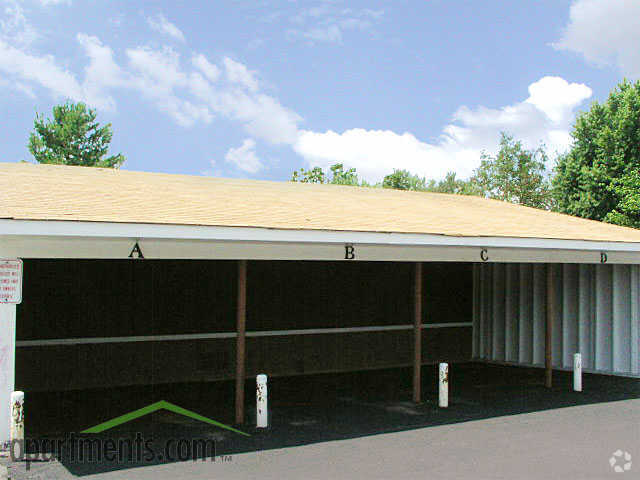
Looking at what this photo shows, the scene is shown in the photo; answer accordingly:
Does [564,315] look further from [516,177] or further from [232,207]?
[516,177]

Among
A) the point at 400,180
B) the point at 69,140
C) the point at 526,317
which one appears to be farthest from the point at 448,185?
the point at 526,317

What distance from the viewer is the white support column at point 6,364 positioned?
322 inches

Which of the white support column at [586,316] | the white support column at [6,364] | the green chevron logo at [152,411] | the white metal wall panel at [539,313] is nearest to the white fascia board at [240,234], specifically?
the white support column at [6,364]

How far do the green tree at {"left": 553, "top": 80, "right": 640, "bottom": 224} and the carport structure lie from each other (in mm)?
15361

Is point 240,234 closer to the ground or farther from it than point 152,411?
farther from it

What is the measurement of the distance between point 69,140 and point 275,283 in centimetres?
4229

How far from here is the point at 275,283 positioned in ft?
49.1

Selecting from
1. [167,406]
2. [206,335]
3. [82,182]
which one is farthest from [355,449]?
[82,182]

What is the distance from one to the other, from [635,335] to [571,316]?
1.50 m

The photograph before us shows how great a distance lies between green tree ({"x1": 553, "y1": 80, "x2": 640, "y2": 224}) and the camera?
100 feet

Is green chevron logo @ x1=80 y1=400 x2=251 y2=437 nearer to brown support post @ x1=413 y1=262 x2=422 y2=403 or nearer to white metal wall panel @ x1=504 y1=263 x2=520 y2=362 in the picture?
brown support post @ x1=413 y1=262 x2=422 y2=403

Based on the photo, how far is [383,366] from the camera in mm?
16516

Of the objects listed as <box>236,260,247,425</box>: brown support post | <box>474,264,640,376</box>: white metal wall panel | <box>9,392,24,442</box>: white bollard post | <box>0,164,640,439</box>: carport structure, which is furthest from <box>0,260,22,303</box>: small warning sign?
<box>474,264,640,376</box>: white metal wall panel

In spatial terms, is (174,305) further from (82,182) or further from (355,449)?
(355,449)
